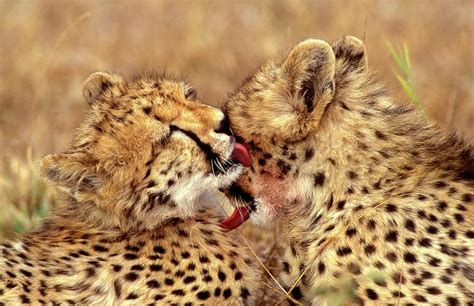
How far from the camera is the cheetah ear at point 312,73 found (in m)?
3.52

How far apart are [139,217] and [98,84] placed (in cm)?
72

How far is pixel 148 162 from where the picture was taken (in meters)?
3.72

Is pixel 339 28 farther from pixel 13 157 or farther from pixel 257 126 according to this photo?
pixel 257 126

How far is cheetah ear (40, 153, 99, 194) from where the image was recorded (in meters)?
3.63

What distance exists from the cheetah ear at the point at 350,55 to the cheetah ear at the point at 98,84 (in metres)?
0.92

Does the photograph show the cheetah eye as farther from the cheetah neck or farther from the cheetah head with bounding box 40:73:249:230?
the cheetah neck

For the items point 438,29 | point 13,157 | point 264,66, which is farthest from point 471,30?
point 264,66

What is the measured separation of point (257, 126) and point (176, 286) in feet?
2.08

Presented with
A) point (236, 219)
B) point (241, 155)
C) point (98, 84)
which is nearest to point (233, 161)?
point (241, 155)

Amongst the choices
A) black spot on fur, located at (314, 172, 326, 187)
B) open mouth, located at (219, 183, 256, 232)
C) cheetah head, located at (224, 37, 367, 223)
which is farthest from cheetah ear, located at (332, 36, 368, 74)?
open mouth, located at (219, 183, 256, 232)

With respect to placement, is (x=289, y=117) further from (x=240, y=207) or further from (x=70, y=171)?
(x=70, y=171)

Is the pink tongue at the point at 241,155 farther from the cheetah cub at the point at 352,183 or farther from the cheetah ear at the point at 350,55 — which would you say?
the cheetah ear at the point at 350,55

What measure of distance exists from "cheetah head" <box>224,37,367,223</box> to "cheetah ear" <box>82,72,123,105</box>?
23.7 inches

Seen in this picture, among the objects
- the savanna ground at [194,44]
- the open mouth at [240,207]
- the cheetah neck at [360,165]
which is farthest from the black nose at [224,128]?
the savanna ground at [194,44]
